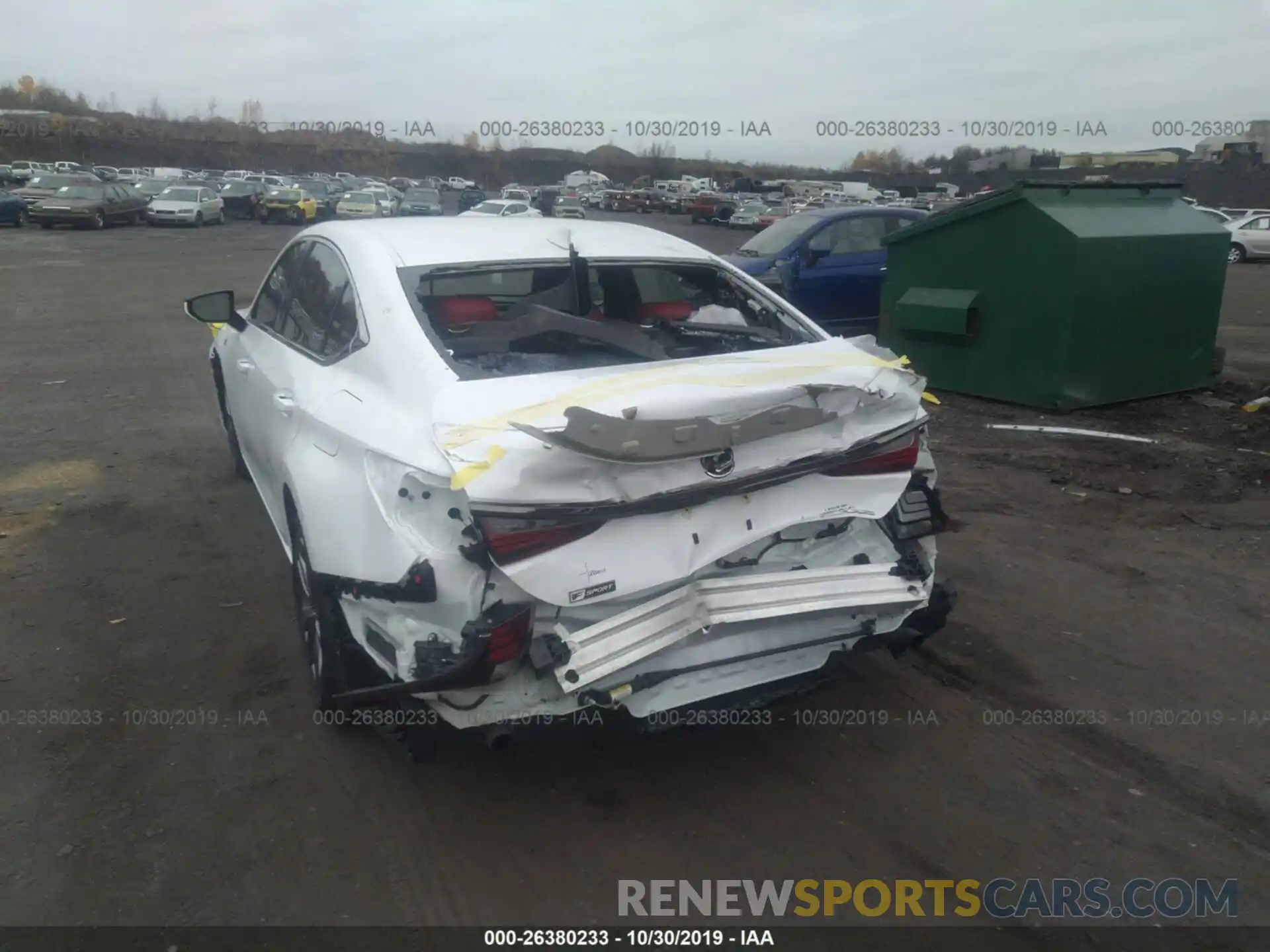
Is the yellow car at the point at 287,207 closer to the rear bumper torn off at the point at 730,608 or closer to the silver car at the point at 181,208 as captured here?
the silver car at the point at 181,208

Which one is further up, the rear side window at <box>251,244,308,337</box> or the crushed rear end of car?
the rear side window at <box>251,244,308,337</box>

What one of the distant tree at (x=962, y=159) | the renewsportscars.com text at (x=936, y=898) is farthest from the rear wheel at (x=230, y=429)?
the distant tree at (x=962, y=159)

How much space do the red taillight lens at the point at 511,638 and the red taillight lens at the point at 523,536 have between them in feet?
0.57

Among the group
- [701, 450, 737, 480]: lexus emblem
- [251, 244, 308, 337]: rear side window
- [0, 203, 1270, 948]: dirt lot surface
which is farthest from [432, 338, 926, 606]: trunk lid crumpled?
[251, 244, 308, 337]: rear side window

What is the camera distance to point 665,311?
464 cm

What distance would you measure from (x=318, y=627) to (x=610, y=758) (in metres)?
1.14

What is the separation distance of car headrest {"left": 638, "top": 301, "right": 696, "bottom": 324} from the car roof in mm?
230

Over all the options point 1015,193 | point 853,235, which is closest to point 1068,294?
point 1015,193

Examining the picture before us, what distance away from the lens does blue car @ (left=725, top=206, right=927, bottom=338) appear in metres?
11.9

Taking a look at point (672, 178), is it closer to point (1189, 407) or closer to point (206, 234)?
point (206, 234)

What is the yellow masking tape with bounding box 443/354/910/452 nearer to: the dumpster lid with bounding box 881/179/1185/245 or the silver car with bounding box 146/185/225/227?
the dumpster lid with bounding box 881/179/1185/245

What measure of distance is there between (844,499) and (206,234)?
1342 inches

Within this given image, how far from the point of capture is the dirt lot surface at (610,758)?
3.01 metres

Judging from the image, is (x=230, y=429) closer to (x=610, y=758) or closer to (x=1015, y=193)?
(x=610, y=758)
